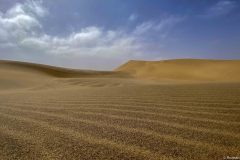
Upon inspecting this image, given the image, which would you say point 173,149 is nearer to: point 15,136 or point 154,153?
point 154,153

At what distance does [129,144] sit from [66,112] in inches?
60.9

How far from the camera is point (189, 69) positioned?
60.8ft

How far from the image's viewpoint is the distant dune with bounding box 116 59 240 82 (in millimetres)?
15450

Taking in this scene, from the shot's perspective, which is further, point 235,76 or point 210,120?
point 235,76

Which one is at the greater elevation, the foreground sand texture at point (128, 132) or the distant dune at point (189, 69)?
the distant dune at point (189, 69)

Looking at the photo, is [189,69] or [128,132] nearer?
[128,132]

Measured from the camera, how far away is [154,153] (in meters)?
1.59

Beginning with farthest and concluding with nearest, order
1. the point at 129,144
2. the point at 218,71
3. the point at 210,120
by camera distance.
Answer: the point at 218,71, the point at 210,120, the point at 129,144

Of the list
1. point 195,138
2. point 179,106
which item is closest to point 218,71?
point 179,106

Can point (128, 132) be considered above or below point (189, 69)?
below

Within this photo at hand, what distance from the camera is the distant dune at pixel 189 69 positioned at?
1545cm

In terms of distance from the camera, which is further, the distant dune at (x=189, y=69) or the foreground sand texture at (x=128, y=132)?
the distant dune at (x=189, y=69)

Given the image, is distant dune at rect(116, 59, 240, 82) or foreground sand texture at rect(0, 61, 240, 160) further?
distant dune at rect(116, 59, 240, 82)

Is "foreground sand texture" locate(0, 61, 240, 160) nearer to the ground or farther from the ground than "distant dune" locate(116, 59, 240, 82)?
nearer to the ground
